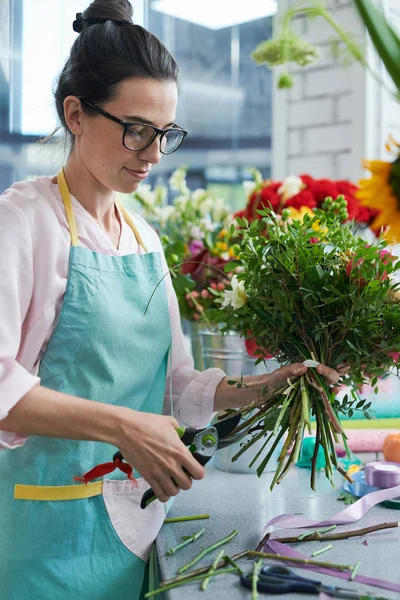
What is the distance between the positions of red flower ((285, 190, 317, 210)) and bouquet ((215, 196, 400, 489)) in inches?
23.5

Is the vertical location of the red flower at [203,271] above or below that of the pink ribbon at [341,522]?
above

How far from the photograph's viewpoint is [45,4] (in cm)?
221

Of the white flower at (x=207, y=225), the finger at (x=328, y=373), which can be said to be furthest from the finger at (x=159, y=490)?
the white flower at (x=207, y=225)

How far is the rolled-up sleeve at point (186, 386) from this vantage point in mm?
1428

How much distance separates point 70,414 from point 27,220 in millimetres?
357

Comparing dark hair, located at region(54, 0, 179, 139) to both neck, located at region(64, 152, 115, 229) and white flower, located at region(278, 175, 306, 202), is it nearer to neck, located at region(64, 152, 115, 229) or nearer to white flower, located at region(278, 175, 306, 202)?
neck, located at region(64, 152, 115, 229)

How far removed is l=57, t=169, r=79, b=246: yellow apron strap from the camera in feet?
4.24

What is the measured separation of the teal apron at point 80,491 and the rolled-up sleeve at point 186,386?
0.15 metres

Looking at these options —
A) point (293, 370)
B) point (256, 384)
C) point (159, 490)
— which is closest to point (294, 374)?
point (293, 370)

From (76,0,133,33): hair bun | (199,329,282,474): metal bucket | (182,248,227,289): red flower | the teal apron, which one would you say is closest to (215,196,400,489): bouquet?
A: the teal apron

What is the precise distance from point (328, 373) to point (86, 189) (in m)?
0.57

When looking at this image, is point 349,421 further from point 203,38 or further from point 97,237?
point 203,38

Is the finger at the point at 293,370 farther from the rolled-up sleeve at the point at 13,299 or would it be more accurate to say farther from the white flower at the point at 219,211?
the white flower at the point at 219,211

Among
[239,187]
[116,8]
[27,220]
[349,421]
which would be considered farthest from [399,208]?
[239,187]
